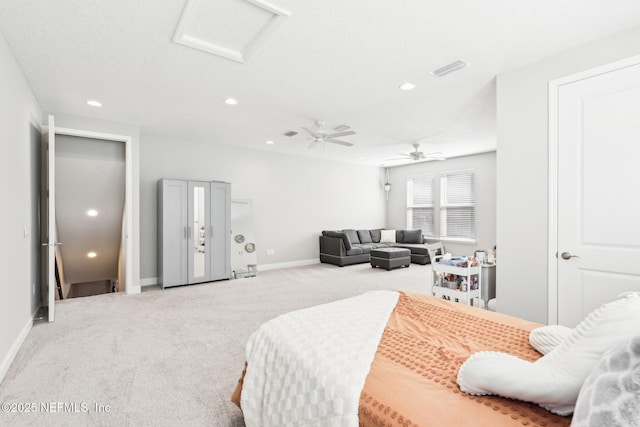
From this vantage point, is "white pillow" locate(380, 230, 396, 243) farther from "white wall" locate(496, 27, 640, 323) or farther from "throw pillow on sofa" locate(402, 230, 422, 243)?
"white wall" locate(496, 27, 640, 323)

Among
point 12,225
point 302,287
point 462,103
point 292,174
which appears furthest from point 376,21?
point 292,174

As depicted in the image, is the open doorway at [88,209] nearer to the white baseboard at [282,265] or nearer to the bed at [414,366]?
the white baseboard at [282,265]

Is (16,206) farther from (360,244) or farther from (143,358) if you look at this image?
(360,244)

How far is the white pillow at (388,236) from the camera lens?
8352mm

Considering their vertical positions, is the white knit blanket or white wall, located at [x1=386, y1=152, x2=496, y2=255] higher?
white wall, located at [x1=386, y1=152, x2=496, y2=255]

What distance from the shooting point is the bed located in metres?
Answer: 1.00

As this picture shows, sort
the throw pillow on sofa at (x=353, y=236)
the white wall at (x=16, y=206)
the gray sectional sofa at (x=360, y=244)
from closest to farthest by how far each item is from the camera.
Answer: the white wall at (x=16, y=206) < the gray sectional sofa at (x=360, y=244) < the throw pillow on sofa at (x=353, y=236)

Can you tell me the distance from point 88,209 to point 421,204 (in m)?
7.51

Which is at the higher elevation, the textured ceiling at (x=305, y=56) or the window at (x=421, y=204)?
the textured ceiling at (x=305, y=56)

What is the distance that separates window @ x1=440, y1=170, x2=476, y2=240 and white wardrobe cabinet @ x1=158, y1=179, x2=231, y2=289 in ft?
17.8

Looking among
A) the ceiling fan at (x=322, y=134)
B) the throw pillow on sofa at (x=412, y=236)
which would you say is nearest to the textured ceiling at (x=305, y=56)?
the ceiling fan at (x=322, y=134)

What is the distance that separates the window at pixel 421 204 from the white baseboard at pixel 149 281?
6499 mm

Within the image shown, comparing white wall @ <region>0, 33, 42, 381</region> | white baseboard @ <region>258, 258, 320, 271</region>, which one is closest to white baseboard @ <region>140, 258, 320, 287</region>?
white baseboard @ <region>258, 258, 320, 271</region>

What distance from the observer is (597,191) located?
2510mm
